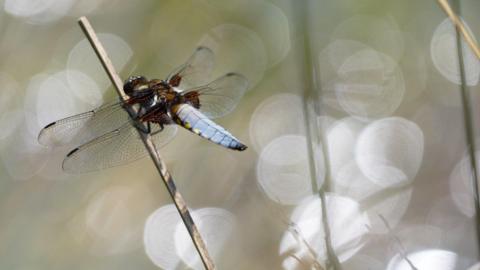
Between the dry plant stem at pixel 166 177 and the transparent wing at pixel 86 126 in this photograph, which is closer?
the dry plant stem at pixel 166 177

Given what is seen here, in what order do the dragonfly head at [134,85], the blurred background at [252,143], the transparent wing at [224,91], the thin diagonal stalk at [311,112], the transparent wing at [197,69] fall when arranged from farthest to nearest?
the blurred background at [252,143], the transparent wing at [197,69], the transparent wing at [224,91], the dragonfly head at [134,85], the thin diagonal stalk at [311,112]

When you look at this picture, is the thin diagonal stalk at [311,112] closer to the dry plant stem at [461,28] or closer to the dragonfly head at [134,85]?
the dry plant stem at [461,28]

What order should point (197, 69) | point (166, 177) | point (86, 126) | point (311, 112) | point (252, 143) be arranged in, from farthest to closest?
point (252, 143)
point (197, 69)
point (86, 126)
point (311, 112)
point (166, 177)

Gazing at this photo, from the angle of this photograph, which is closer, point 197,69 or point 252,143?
point 197,69

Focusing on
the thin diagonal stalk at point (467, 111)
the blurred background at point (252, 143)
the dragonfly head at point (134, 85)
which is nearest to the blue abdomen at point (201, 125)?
the dragonfly head at point (134, 85)

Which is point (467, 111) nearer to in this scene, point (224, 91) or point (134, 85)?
point (224, 91)

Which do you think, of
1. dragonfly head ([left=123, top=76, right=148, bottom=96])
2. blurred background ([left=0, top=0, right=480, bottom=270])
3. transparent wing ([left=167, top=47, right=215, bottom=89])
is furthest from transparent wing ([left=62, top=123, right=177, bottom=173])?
blurred background ([left=0, top=0, right=480, bottom=270])

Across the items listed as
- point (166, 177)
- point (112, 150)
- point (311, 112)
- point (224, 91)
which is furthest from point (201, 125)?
point (166, 177)

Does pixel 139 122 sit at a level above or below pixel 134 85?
below
